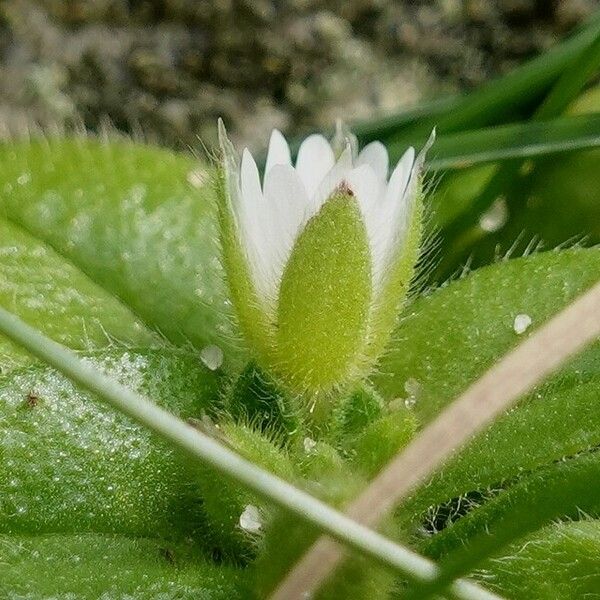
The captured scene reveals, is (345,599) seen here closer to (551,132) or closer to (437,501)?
(437,501)

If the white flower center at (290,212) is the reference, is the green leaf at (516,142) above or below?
above

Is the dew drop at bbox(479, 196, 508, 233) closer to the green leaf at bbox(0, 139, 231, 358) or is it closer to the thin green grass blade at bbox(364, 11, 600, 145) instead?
the thin green grass blade at bbox(364, 11, 600, 145)

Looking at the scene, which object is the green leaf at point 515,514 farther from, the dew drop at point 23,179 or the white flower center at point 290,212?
the dew drop at point 23,179

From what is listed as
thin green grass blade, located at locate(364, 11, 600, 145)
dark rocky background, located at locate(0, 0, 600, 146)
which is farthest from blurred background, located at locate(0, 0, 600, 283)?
thin green grass blade, located at locate(364, 11, 600, 145)

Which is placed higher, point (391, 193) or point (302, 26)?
point (302, 26)

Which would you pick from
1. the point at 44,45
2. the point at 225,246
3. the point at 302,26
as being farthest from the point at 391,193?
the point at 44,45

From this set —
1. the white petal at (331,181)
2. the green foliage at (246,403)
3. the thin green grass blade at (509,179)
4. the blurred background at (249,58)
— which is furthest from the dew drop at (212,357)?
the blurred background at (249,58)
